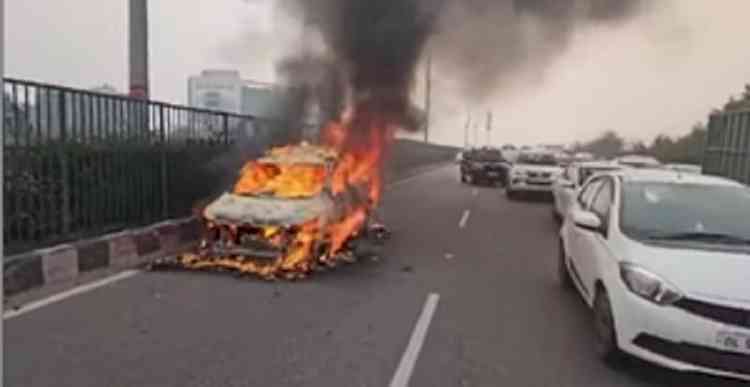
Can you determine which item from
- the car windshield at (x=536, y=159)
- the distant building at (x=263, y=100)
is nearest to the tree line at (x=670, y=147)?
the car windshield at (x=536, y=159)

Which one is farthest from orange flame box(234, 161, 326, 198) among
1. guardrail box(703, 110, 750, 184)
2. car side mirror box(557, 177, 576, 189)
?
guardrail box(703, 110, 750, 184)

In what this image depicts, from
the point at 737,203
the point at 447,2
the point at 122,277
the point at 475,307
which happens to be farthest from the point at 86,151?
the point at 447,2

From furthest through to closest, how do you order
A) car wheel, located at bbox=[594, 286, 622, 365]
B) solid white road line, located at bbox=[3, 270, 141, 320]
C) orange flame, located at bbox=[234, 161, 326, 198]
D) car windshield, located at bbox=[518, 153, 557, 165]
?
car windshield, located at bbox=[518, 153, 557, 165] < orange flame, located at bbox=[234, 161, 326, 198] < solid white road line, located at bbox=[3, 270, 141, 320] < car wheel, located at bbox=[594, 286, 622, 365]

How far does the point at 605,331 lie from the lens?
5.46 m

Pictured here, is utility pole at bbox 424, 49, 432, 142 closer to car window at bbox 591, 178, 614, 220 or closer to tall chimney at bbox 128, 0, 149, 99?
tall chimney at bbox 128, 0, 149, 99

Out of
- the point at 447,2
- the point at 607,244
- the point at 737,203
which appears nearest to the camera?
the point at 607,244

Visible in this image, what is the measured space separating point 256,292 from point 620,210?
3801 mm

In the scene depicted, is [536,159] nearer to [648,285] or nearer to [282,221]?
[282,221]

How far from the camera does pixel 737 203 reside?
6.43 metres

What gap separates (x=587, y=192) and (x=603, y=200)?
44.8 inches

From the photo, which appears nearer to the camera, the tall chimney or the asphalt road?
the asphalt road

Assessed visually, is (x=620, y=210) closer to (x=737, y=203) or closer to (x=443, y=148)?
(x=737, y=203)

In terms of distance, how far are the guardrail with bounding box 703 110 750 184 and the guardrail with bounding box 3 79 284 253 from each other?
9458 mm

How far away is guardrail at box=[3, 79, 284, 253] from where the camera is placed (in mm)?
7965
